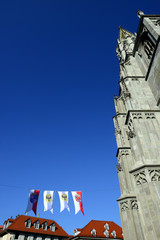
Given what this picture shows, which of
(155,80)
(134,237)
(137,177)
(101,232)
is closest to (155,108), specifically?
(155,80)

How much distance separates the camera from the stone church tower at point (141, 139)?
880cm

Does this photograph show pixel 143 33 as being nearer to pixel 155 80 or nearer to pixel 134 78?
pixel 134 78

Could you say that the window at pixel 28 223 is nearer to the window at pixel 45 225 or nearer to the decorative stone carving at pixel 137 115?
the window at pixel 45 225

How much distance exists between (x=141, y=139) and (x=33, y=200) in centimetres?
1530

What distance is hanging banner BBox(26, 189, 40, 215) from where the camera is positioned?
1939 centimetres

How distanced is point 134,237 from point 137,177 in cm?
628

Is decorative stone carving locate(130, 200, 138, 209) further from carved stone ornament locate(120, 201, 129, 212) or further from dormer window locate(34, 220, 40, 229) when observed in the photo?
dormer window locate(34, 220, 40, 229)

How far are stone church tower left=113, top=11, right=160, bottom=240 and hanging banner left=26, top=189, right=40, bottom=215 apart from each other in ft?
33.3

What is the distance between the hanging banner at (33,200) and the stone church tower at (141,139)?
33.3 ft

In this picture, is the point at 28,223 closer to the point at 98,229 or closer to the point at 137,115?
the point at 98,229

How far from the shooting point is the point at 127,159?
17.0 metres

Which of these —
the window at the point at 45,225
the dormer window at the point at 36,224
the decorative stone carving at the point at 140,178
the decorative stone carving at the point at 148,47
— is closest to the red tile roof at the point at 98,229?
the window at the point at 45,225

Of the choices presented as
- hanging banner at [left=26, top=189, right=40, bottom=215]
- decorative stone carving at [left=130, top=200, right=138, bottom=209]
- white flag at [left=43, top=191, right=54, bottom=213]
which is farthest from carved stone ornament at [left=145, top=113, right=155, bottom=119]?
hanging banner at [left=26, top=189, right=40, bottom=215]

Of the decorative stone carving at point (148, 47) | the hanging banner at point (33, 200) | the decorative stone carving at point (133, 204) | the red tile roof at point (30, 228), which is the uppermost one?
the decorative stone carving at point (148, 47)
